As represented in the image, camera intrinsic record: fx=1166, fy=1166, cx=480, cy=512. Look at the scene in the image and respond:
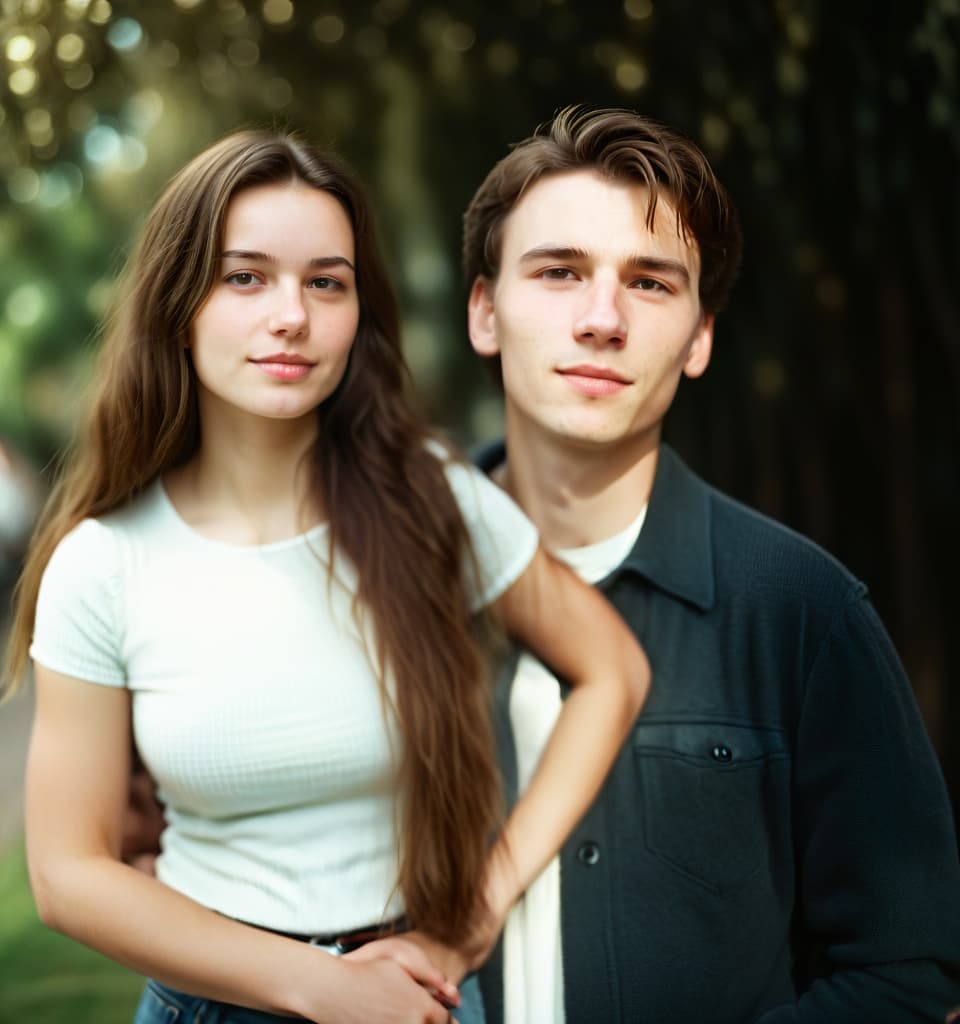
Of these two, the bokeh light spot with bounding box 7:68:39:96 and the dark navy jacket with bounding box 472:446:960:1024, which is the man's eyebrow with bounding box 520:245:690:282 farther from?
the bokeh light spot with bounding box 7:68:39:96

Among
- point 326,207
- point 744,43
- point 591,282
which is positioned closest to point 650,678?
point 591,282

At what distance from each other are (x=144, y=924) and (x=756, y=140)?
910 millimetres

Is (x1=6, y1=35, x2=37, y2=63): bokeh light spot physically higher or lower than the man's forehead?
higher

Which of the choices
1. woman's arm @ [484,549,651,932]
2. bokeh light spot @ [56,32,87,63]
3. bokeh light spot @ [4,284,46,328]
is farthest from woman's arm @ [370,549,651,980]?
bokeh light spot @ [4,284,46,328]

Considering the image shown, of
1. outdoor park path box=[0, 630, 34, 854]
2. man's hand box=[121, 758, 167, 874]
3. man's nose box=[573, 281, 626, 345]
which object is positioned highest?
man's nose box=[573, 281, 626, 345]

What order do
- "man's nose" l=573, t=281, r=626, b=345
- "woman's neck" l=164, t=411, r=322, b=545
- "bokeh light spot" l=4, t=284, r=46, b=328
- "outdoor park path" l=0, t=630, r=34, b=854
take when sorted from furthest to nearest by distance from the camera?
"outdoor park path" l=0, t=630, r=34, b=854
"bokeh light spot" l=4, t=284, r=46, b=328
"woman's neck" l=164, t=411, r=322, b=545
"man's nose" l=573, t=281, r=626, b=345

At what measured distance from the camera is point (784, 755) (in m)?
0.94

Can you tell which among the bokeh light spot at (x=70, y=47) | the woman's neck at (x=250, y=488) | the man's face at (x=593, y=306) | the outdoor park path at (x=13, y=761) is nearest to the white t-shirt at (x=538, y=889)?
the man's face at (x=593, y=306)

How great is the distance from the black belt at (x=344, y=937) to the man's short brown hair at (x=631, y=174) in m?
0.53

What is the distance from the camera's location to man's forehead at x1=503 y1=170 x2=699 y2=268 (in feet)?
2.85

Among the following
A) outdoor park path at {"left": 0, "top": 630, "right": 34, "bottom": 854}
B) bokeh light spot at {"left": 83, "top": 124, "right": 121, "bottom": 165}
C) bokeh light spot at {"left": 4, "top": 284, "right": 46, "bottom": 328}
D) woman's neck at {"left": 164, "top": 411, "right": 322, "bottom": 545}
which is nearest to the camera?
woman's neck at {"left": 164, "top": 411, "right": 322, "bottom": 545}

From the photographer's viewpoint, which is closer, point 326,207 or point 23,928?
point 326,207

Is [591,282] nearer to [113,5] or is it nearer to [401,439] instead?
[401,439]

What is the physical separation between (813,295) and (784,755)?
51cm
